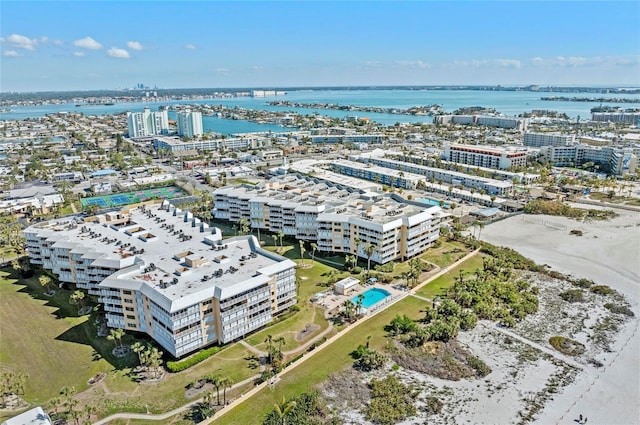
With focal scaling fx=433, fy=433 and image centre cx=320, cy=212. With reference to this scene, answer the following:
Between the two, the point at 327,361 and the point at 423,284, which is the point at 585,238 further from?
the point at 327,361

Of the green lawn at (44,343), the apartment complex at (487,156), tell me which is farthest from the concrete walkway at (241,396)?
the apartment complex at (487,156)

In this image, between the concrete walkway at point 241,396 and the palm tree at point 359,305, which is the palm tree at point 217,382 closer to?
the concrete walkway at point 241,396

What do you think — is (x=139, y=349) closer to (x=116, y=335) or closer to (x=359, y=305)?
(x=116, y=335)

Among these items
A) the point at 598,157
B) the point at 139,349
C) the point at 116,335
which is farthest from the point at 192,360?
the point at 598,157

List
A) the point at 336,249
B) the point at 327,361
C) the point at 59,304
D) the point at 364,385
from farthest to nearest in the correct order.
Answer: the point at 336,249, the point at 59,304, the point at 327,361, the point at 364,385

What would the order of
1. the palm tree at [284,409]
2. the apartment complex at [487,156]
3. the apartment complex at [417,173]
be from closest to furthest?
the palm tree at [284,409]
the apartment complex at [417,173]
the apartment complex at [487,156]

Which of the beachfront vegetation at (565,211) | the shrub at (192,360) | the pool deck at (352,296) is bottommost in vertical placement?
the shrub at (192,360)

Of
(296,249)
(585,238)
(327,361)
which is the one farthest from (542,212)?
(327,361)
